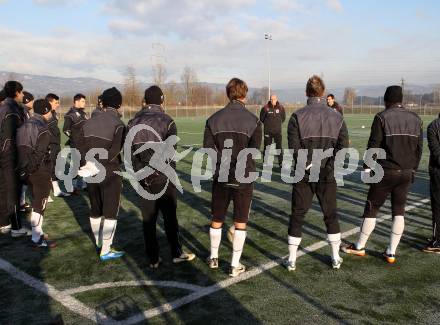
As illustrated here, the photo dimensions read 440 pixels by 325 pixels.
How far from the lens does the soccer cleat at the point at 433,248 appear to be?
17.8 ft

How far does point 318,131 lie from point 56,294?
3595 mm

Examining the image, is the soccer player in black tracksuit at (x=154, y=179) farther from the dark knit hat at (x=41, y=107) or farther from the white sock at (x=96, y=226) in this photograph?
the dark knit hat at (x=41, y=107)

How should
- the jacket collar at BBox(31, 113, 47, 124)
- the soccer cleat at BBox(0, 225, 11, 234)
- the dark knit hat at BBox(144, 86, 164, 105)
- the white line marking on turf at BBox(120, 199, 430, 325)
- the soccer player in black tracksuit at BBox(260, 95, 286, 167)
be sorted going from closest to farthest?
the white line marking on turf at BBox(120, 199, 430, 325) < the dark knit hat at BBox(144, 86, 164, 105) < the jacket collar at BBox(31, 113, 47, 124) < the soccer cleat at BBox(0, 225, 11, 234) < the soccer player in black tracksuit at BBox(260, 95, 286, 167)

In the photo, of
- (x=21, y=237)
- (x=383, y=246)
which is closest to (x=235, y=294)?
(x=383, y=246)

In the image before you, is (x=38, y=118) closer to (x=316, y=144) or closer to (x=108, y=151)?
(x=108, y=151)

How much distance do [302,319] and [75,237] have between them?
13.5 feet

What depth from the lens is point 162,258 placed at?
5.43 meters

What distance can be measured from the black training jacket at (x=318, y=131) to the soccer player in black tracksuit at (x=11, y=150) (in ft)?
15.0

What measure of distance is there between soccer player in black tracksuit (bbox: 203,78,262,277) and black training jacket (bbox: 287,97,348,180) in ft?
1.53

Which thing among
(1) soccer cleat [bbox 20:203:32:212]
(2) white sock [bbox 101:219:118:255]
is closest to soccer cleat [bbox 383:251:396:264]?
(2) white sock [bbox 101:219:118:255]

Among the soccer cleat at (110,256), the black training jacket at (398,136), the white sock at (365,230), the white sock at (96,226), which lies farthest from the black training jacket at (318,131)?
the white sock at (96,226)

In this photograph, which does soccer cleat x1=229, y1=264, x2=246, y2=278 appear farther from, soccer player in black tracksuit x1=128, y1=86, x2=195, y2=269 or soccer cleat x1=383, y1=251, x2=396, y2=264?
soccer cleat x1=383, y1=251, x2=396, y2=264

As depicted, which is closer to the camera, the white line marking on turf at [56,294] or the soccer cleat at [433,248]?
the white line marking on turf at [56,294]

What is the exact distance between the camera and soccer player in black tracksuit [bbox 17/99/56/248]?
5.66 meters
